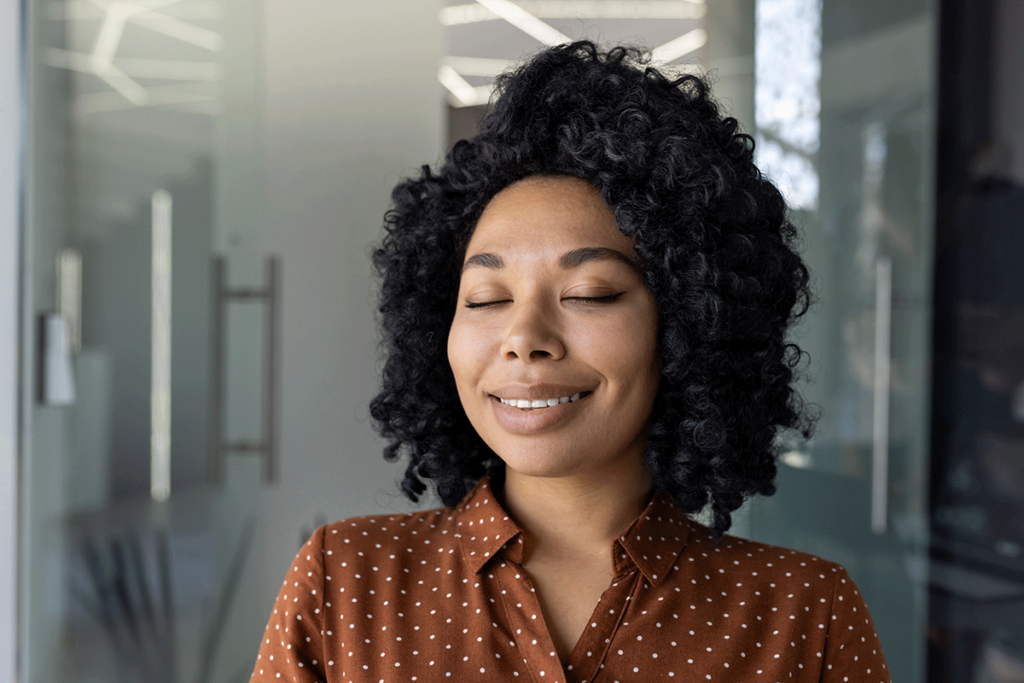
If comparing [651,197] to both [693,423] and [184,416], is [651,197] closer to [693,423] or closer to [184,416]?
[693,423]

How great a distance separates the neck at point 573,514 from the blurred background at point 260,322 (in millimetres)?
1122

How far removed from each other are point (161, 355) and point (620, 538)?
1.69m

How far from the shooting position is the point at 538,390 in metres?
0.99

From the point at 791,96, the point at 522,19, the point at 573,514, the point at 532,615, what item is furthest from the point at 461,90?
the point at 532,615

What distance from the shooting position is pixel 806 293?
1.24 metres

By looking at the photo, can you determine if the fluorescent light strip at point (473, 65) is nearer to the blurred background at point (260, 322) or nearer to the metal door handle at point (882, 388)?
the blurred background at point (260, 322)

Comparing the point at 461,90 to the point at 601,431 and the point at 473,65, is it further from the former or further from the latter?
the point at 601,431

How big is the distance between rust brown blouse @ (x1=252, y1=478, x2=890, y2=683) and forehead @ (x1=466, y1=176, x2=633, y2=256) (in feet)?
1.18

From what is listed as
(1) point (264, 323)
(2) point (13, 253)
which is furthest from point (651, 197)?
(1) point (264, 323)

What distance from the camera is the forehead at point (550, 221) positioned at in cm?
105

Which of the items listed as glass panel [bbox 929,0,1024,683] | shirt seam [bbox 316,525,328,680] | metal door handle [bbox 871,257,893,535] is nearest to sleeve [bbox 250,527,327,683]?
shirt seam [bbox 316,525,328,680]

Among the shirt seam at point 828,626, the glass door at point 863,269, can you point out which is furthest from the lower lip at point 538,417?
the glass door at point 863,269

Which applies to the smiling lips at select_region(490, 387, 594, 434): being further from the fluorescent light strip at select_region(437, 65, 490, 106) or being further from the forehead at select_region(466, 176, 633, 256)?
the fluorescent light strip at select_region(437, 65, 490, 106)

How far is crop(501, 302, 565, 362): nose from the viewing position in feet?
3.24
